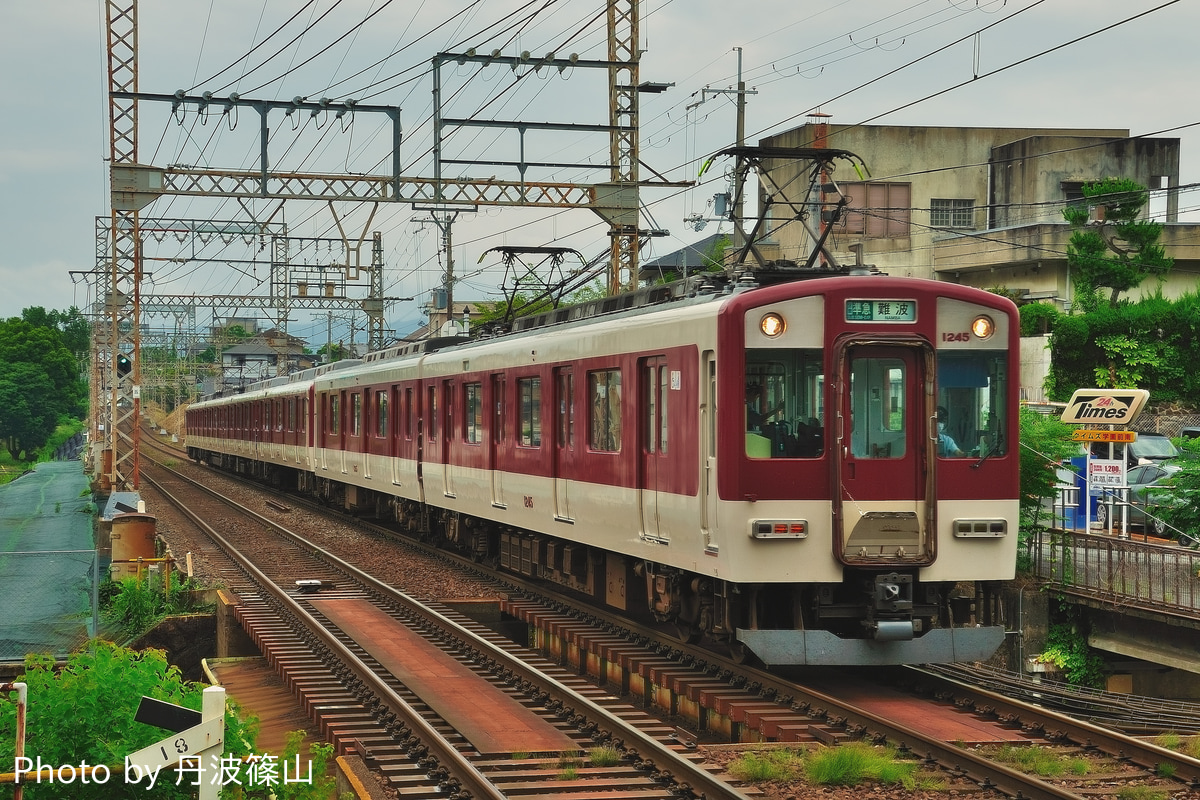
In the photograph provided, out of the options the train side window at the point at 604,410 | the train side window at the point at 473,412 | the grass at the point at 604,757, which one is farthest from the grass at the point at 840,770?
the train side window at the point at 473,412

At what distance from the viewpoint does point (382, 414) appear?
2336cm

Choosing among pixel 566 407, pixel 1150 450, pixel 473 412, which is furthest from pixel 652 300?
pixel 1150 450

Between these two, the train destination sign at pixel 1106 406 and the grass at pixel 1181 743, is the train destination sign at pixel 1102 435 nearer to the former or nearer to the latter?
the train destination sign at pixel 1106 406

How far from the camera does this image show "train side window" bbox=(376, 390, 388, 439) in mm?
23000

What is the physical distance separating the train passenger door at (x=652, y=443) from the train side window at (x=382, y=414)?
1178 centimetres

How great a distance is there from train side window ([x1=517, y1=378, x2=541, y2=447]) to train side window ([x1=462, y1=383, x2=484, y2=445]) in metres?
1.64

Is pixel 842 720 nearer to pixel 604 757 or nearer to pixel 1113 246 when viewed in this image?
pixel 604 757

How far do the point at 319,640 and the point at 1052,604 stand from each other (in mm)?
7934

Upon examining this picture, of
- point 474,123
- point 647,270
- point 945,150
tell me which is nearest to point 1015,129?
point 945,150

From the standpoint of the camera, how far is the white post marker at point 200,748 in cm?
543

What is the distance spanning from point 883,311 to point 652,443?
7.64 ft

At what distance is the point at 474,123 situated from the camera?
Answer: 69.2 feet

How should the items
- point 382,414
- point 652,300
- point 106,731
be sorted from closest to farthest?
1. point 106,731
2. point 652,300
3. point 382,414

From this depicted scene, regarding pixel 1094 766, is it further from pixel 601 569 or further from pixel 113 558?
pixel 113 558
